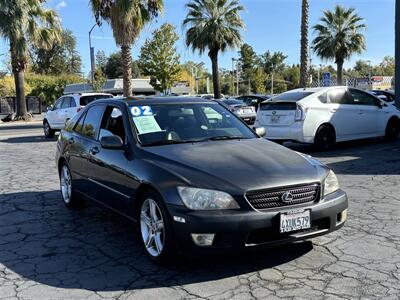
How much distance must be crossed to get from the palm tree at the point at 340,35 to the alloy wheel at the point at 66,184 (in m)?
37.9

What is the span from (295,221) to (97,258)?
2.00 meters

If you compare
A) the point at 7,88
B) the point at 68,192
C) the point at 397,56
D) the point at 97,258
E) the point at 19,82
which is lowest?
the point at 97,258

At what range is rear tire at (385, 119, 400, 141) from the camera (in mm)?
13259

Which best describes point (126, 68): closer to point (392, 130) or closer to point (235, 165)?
point (392, 130)

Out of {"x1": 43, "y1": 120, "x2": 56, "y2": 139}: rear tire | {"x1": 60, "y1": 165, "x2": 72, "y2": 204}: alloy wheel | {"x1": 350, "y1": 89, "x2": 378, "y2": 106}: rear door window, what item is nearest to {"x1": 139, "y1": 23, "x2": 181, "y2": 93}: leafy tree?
{"x1": 43, "y1": 120, "x2": 56, "y2": 139}: rear tire

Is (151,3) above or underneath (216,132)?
above

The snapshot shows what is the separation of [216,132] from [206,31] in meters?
28.9

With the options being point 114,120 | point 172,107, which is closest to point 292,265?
point 172,107

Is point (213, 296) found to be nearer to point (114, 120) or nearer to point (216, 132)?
point (216, 132)

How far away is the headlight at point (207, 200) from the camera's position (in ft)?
13.3

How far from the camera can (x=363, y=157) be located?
10742 mm

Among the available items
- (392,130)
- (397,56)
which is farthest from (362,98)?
(397,56)

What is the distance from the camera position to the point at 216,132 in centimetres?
554

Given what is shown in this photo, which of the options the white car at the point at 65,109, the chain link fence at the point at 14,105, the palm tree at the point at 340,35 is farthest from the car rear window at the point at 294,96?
the chain link fence at the point at 14,105
